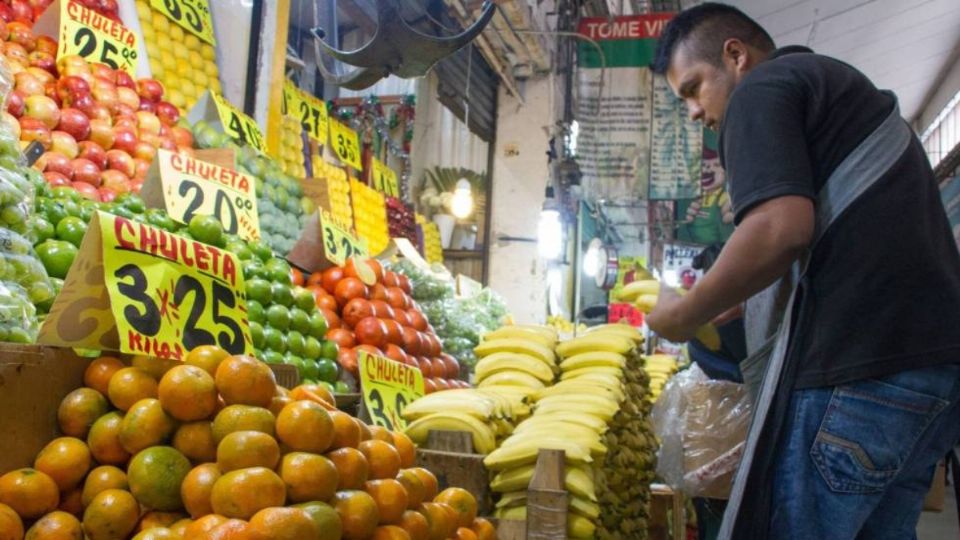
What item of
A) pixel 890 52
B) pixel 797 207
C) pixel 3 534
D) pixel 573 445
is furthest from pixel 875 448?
pixel 890 52

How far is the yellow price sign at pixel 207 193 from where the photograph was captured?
3064mm

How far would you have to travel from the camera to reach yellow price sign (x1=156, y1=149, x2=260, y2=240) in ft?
10.1

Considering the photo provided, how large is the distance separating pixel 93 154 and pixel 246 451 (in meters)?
2.68

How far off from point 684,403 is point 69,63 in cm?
334

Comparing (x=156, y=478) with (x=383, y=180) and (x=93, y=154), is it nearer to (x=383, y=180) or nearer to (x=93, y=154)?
(x=93, y=154)

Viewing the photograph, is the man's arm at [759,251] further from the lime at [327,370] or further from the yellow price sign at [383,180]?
the yellow price sign at [383,180]

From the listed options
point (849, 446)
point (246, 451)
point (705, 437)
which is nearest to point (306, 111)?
point (705, 437)

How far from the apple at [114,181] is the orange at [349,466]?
2488 millimetres

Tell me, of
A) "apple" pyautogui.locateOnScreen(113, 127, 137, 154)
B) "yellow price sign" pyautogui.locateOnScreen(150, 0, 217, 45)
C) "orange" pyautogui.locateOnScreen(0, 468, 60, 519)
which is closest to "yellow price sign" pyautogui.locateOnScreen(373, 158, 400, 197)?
"yellow price sign" pyautogui.locateOnScreen(150, 0, 217, 45)

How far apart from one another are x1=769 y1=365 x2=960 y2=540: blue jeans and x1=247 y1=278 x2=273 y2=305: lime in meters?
1.94

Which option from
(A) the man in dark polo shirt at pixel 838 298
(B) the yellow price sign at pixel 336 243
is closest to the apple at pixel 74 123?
(B) the yellow price sign at pixel 336 243

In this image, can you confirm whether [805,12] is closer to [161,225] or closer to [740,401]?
[740,401]

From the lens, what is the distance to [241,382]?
1425mm

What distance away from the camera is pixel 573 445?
2.59m
